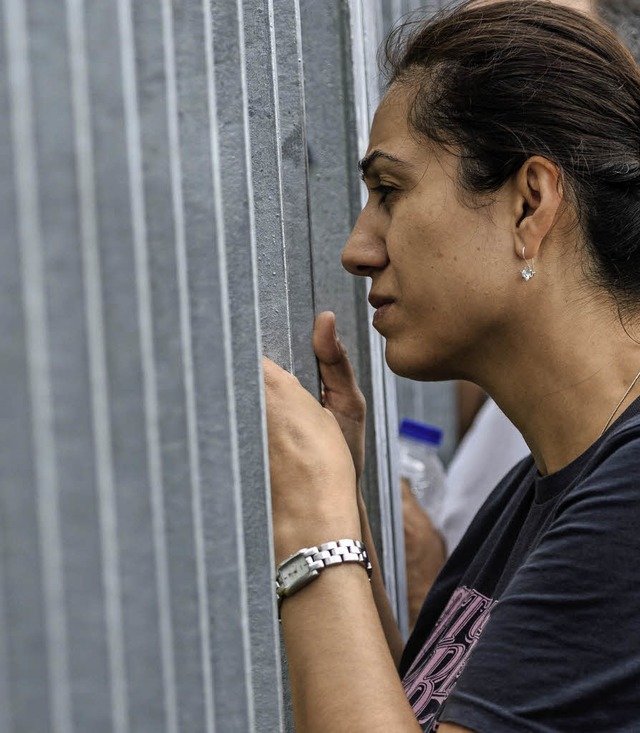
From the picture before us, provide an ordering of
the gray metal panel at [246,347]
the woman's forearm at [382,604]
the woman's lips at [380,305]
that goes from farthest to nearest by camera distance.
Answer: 1. the woman's forearm at [382,604]
2. the woman's lips at [380,305]
3. the gray metal panel at [246,347]

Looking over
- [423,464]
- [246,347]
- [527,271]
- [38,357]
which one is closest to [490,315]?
[527,271]

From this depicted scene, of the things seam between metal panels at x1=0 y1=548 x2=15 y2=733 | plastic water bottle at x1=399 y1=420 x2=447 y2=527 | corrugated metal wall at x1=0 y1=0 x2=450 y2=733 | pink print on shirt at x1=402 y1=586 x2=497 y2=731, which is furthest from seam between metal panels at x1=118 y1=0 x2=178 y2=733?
plastic water bottle at x1=399 y1=420 x2=447 y2=527

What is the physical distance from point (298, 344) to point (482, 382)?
0.26 m

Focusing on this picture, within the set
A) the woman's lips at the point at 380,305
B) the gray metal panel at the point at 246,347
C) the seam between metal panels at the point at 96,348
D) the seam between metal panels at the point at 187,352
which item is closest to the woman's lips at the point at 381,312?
the woman's lips at the point at 380,305

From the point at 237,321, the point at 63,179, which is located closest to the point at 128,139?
the point at 63,179

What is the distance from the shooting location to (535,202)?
1.44 metres

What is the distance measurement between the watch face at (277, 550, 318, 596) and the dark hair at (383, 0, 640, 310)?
1.75ft

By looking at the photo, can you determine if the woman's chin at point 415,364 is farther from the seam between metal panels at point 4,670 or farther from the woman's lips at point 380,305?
the seam between metal panels at point 4,670

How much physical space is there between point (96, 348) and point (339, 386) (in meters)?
0.97

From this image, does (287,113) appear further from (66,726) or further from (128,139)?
(66,726)

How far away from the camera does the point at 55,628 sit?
2.27 feet

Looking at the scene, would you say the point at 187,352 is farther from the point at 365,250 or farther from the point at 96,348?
the point at 365,250

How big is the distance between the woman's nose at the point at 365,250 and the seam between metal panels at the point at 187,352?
711mm

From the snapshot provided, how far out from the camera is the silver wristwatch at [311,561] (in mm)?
1279
